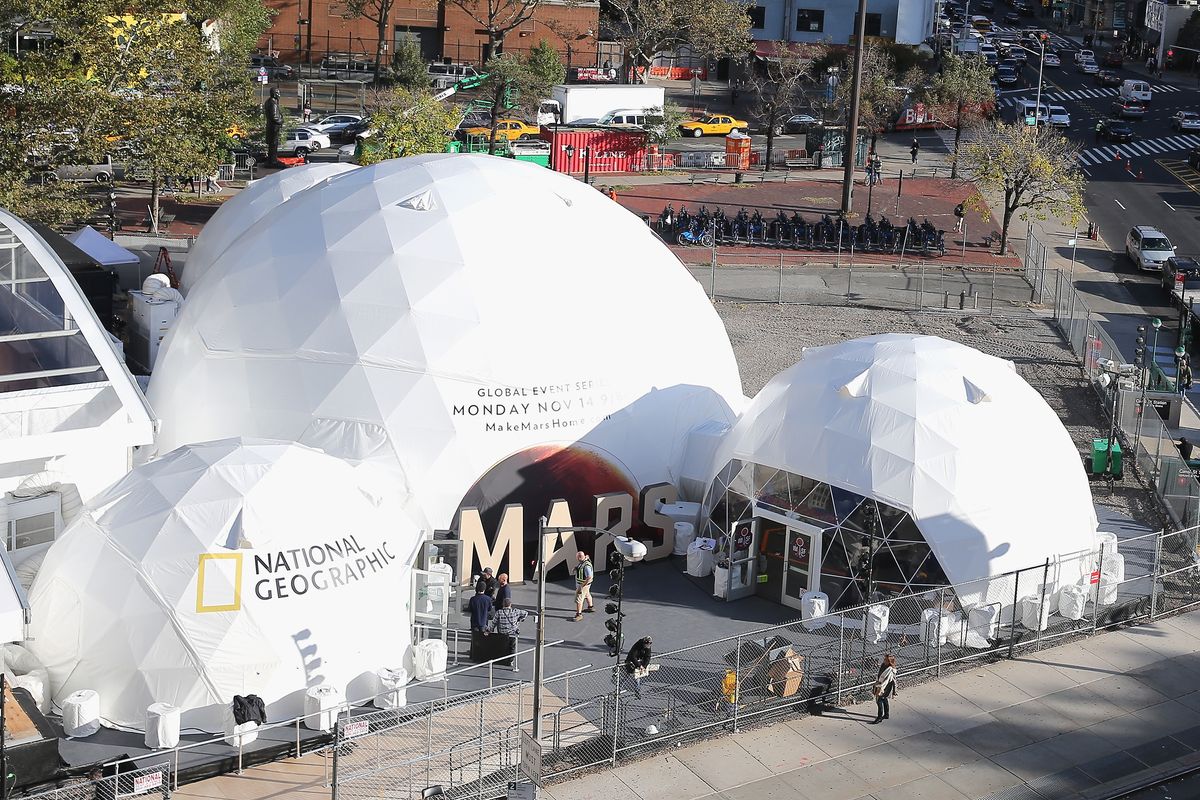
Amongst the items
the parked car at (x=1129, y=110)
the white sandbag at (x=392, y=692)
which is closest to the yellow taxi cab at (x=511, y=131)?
the parked car at (x=1129, y=110)

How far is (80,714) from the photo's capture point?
2362cm

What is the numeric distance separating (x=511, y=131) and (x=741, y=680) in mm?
47256

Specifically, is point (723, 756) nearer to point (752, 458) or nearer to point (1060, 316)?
point (752, 458)

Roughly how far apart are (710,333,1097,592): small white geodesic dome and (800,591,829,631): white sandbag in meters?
2.04

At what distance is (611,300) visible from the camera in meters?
31.3

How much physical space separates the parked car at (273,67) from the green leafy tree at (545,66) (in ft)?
47.1

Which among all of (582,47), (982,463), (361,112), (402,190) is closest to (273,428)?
(402,190)

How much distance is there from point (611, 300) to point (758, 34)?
65821 mm

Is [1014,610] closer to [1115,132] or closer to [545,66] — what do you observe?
[545,66]

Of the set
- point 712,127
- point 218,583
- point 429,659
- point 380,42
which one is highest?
point 380,42

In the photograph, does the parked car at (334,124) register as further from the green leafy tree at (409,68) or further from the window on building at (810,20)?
the window on building at (810,20)

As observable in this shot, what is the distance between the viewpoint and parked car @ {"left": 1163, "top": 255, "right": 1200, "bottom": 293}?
5147cm

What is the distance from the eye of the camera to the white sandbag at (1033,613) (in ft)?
93.7

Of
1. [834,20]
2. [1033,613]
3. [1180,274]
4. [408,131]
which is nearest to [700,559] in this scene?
[1033,613]
